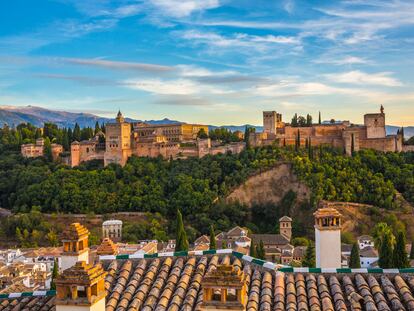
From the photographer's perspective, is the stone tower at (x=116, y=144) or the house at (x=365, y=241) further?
the stone tower at (x=116, y=144)

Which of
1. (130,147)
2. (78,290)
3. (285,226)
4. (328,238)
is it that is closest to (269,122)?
(130,147)

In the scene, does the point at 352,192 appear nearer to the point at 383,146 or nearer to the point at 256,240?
the point at 383,146

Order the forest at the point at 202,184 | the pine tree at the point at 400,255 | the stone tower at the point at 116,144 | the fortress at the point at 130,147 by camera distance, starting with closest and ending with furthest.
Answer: the pine tree at the point at 400,255
the forest at the point at 202,184
the fortress at the point at 130,147
the stone tower at the point at 116,144

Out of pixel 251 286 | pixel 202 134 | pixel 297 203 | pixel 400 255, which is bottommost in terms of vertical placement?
pixel 297 203

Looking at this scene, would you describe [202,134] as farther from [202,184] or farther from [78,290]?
[78,290]

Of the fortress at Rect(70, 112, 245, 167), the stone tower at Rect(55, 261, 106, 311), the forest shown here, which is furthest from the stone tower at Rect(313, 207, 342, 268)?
the fortress at Rect(70, 112, 245, 167)

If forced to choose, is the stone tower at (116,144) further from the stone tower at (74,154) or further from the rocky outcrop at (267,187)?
the rocky outcrop at (267,187)

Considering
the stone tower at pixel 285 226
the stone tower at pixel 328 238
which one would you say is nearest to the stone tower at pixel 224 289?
the stone tower at pixel 328 238
